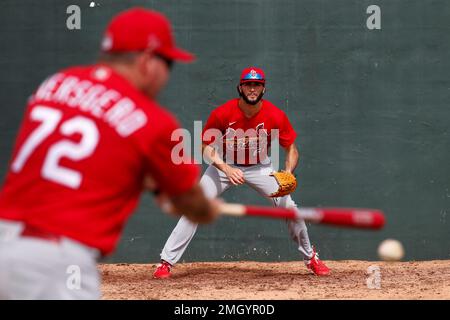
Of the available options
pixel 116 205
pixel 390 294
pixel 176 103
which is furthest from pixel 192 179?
pixel 176 103

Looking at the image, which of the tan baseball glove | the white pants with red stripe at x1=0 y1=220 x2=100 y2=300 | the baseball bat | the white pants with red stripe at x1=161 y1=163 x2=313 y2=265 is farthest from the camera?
the white pants with red stripe at x1=161 y1=163 x2=313 y2=265

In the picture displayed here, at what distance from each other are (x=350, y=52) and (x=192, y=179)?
660cm

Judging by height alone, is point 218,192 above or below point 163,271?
above

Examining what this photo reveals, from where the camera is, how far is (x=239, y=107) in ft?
28.5

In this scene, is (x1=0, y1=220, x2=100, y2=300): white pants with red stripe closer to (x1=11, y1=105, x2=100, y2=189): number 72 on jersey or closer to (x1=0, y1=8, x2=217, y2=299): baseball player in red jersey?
(x1=0, y1=8, x2=217, y2=299): baseball player in red jersey

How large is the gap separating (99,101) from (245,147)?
558 cm

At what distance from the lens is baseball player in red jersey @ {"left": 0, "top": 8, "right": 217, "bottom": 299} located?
9.89ft

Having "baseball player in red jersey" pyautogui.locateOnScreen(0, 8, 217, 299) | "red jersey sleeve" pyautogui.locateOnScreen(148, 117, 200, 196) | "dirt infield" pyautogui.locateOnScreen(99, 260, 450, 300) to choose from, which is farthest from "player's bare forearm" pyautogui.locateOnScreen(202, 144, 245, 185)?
"baseball player in red jersey" pyautogui.locateOnScreen(0, 8, 217, 299)

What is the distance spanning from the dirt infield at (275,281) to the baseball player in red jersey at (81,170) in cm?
440

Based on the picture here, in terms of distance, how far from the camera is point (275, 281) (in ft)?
27.9

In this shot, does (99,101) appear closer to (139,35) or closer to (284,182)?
(139,35)

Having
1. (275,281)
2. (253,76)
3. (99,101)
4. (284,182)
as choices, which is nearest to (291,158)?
(284,182)

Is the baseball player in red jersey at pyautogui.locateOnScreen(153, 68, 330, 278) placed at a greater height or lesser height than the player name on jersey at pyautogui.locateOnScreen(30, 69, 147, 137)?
lesser

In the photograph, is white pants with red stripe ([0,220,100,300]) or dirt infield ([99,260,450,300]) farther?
dirt infield ([99,260,450,300])
